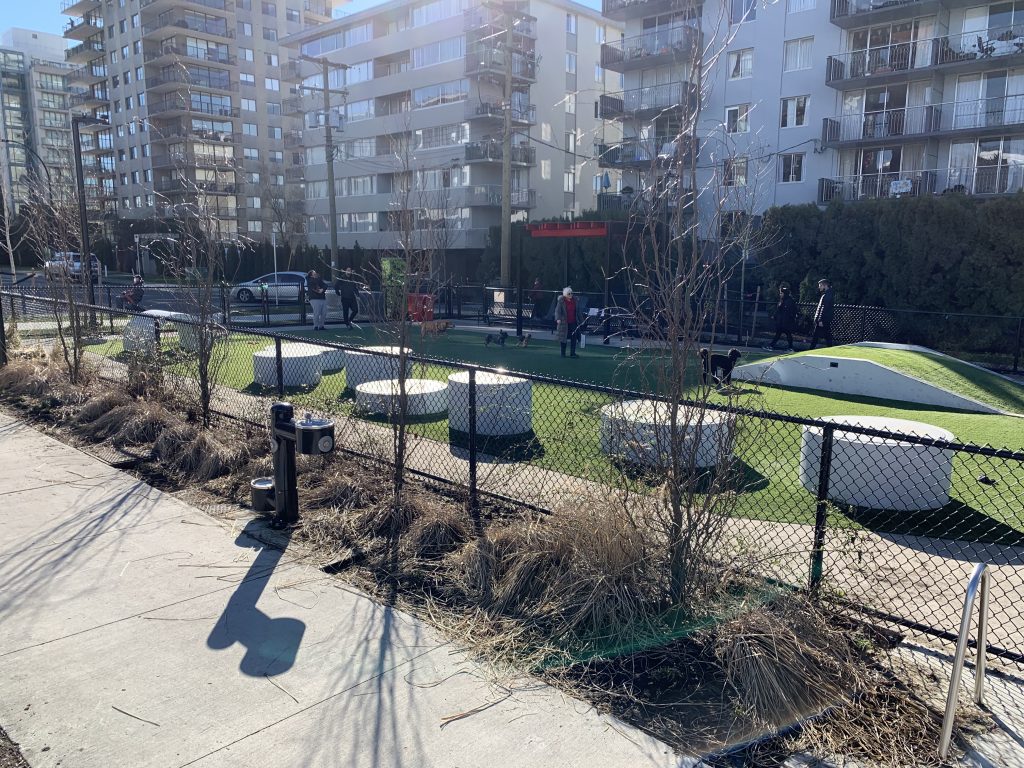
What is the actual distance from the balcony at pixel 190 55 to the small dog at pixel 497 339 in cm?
6257

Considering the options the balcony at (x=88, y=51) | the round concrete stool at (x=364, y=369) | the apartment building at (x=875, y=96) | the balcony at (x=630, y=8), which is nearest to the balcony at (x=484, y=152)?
the balcony at (x=630, y=8)

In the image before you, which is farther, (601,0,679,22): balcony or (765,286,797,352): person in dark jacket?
(601,0,679,22): balcony

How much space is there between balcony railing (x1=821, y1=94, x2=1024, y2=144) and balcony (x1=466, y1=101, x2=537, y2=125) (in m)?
21.3

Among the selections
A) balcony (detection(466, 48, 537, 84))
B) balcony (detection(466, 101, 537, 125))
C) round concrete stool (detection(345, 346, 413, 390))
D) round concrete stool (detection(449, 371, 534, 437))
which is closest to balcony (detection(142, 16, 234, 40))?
balcony (detection(466, 48, 537, 84))

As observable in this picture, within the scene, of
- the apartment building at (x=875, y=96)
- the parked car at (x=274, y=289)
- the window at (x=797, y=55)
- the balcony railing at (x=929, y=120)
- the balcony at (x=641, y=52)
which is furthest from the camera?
the balcony at (x=641, y=52)

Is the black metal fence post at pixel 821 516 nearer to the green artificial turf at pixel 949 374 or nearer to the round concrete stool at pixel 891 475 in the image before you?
the round concrete stool at pixel 891 475

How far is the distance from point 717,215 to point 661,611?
2.23 metres

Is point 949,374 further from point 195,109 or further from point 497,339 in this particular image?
point 195,109

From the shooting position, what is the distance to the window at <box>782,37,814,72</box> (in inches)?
1272

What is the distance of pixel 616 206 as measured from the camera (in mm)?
38406

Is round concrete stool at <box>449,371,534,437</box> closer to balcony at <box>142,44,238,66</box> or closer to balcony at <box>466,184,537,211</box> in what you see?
balcony at <box>466,184,537,211</box>

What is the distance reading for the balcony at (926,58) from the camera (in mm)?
27828

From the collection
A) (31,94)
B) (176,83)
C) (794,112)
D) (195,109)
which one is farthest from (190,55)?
(794,112)

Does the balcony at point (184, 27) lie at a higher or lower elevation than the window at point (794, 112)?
higher
